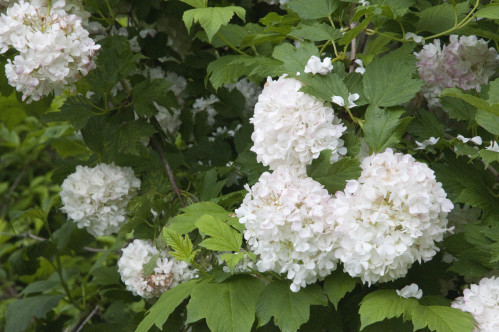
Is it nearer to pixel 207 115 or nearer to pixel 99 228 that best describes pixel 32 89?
pixel 99 228

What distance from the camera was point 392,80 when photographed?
5.40 ft

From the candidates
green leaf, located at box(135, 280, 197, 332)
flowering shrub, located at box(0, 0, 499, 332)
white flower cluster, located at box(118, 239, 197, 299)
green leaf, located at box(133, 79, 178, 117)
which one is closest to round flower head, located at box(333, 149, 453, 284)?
flowering shrub, located at box(0, 0, 499, 332)

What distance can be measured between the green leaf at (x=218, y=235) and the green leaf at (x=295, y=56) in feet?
1.52

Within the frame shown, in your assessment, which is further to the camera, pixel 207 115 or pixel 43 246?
pixel 43 246

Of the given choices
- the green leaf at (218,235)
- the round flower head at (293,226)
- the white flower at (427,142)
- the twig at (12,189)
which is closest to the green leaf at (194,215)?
the green leaf at (218,235)

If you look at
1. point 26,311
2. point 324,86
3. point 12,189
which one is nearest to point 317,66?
point 324,86

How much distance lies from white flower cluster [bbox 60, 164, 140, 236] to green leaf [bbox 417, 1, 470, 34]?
1177 millimetres

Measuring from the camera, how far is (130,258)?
215 cm

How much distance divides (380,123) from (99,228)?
1.22 m

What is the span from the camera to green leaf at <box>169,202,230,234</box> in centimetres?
178

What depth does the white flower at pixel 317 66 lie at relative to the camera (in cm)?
165

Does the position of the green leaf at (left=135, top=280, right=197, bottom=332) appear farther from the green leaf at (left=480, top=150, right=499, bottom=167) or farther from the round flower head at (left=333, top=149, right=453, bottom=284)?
the green leaf at (left=480, top=150, right=499, bottom=167)

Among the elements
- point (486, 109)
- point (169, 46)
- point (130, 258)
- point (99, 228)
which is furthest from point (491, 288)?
point (169, 46)

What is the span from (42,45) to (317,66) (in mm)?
864
